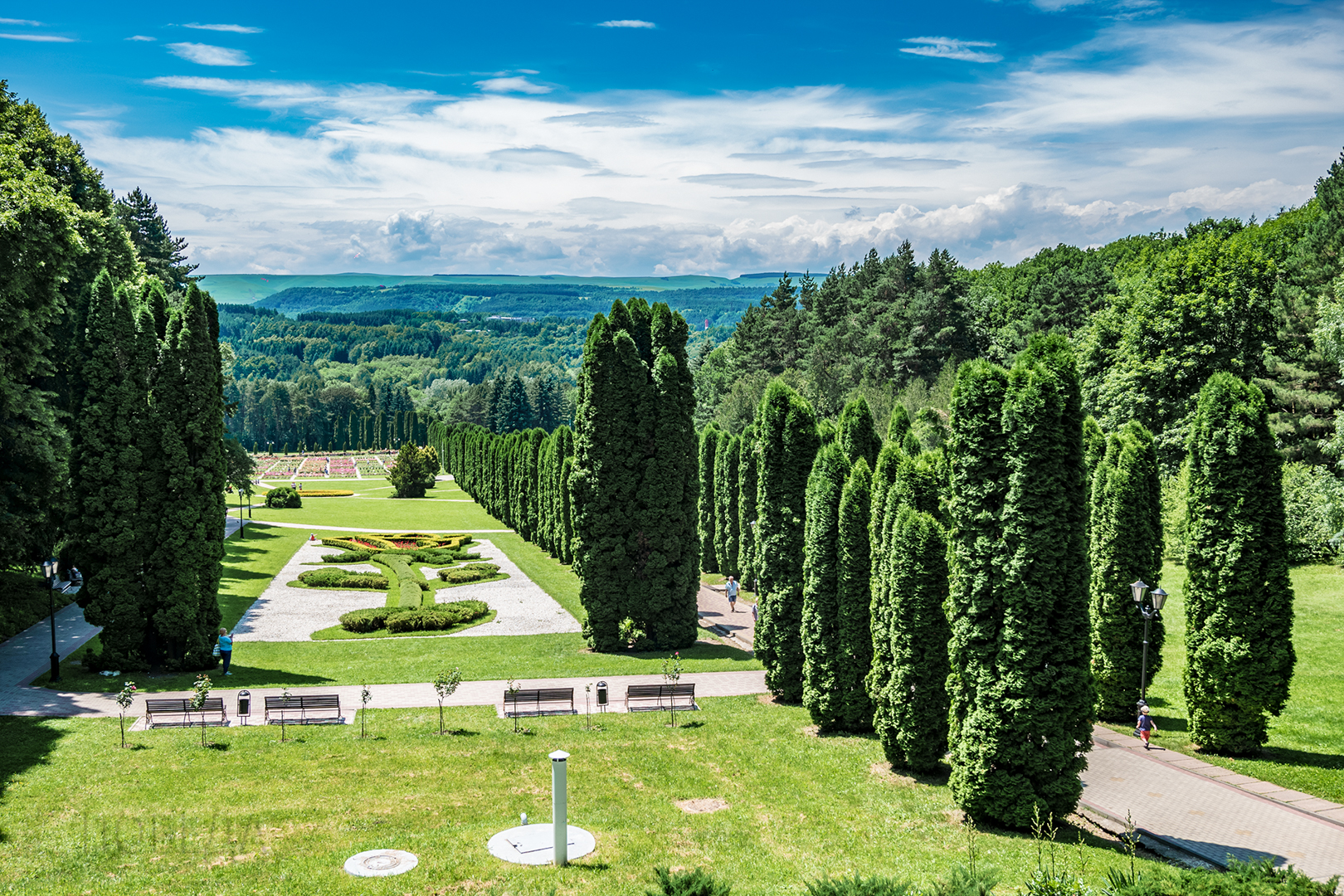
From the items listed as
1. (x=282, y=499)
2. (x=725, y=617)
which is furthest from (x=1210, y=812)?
(x=282, y=499)

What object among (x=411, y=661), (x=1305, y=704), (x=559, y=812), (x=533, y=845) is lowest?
(x=411, y=661)

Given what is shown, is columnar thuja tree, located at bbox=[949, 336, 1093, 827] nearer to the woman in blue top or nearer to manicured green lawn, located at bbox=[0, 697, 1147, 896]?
manicured green lawn, located at bbox=[0, 697, 1147, 896]

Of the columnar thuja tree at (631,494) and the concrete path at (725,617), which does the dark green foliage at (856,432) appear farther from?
the concrete path at (725,617)

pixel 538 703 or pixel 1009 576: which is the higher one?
pixel 1009 576

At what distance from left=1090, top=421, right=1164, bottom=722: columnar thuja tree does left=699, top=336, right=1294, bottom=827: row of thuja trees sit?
0.04 m

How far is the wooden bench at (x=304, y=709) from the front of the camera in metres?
18.6

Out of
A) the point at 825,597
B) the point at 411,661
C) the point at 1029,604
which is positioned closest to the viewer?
the point at 1029,604

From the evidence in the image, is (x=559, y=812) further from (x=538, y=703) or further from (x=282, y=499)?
(x=282, y=499)

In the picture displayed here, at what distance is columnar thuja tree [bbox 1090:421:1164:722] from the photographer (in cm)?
1869

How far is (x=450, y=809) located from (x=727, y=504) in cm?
2806

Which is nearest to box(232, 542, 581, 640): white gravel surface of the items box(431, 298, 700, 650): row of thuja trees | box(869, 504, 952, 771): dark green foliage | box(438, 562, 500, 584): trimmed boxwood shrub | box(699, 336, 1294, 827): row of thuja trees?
box(438, 562, 500, 584): trimmed boxwood shrub

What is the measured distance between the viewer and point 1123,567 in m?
18.7

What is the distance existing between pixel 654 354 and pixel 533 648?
9.83 meters

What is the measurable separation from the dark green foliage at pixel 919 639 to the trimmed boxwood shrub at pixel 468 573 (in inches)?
1015
